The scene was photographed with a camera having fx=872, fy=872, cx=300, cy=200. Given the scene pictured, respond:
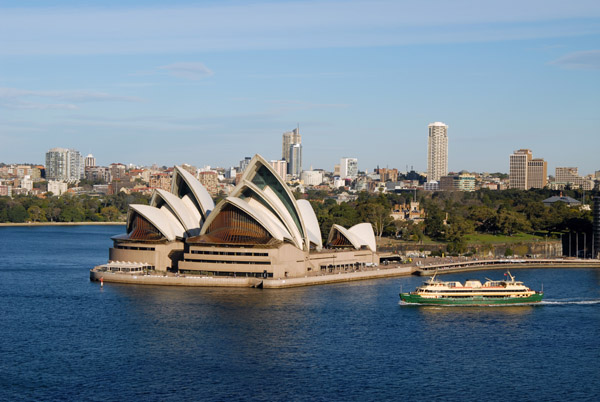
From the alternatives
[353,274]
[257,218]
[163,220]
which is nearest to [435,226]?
[353,274]

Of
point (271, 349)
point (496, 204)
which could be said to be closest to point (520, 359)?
point (271, 349)

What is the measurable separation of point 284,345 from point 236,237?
60.0 feet

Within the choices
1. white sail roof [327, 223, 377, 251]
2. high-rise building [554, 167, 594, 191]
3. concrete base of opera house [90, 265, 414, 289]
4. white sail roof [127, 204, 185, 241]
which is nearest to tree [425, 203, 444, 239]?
white sail roof [327, 223, 377, 251]

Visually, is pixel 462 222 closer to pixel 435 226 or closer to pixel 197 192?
pixel 435 226

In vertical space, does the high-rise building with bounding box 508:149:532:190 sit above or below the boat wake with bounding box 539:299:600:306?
above

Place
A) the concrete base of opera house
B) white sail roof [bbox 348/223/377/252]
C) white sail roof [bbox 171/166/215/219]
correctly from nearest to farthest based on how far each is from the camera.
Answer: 1. the concrete base of opera house
2. white sail roof [bbox 171/166/215/219]
3. white sail roof [bbox 348/223/377/252]

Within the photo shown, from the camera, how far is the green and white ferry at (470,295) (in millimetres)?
45281

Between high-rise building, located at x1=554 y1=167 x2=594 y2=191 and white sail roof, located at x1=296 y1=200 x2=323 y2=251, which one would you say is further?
high-rise building, located at x1=554 y1=167 x2=594 y2=191

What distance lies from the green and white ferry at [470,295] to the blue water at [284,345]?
636 mm

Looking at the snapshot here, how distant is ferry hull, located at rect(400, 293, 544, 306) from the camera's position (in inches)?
1774

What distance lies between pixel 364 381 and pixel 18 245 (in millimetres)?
56773

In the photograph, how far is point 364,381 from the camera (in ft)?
98.0

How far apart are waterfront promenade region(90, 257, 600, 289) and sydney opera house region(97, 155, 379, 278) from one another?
1.08 meters

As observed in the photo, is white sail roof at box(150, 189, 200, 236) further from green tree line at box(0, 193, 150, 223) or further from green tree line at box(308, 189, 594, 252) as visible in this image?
green tree line at box(0, 193, 150, 223)
